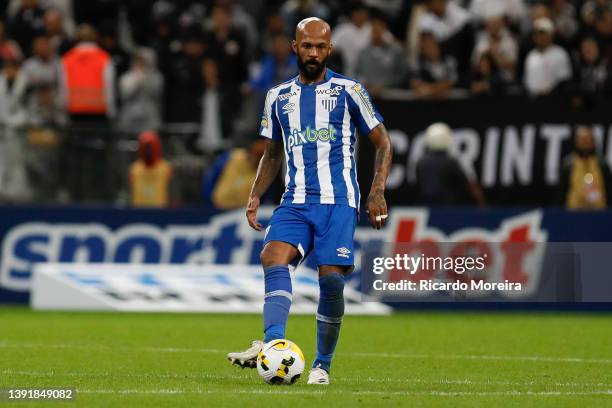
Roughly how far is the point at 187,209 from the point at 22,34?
5647mm

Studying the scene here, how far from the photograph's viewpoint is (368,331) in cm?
1433

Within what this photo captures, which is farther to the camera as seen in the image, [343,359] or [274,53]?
[274,53]

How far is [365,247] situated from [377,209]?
8621mm

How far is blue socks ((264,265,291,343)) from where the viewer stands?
28.8ft

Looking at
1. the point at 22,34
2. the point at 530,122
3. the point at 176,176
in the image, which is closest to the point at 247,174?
the point at 176,176

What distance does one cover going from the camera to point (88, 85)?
1950cm

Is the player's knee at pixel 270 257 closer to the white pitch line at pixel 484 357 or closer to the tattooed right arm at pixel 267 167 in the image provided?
the tattooed right arm at pixel 267 167

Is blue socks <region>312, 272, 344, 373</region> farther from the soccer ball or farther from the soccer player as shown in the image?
the soccer ball

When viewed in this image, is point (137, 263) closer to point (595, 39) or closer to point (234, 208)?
point (234, 208)

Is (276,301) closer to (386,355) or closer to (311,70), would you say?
(311,70)

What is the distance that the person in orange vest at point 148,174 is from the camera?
1855 centimetres

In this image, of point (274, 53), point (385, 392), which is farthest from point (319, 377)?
point (274, 53)

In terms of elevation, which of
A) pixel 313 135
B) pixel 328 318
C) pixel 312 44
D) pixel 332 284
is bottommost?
pixel 328 318

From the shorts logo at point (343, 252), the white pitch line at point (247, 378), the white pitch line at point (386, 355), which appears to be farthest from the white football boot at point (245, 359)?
the white pitch line at point (386, 355)
